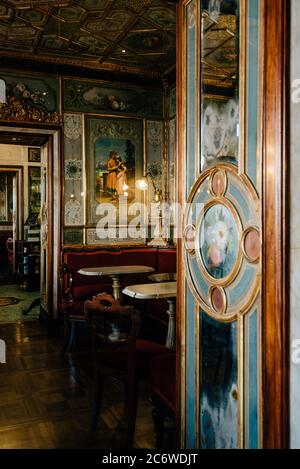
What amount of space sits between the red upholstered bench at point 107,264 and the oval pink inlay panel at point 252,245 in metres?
3.57

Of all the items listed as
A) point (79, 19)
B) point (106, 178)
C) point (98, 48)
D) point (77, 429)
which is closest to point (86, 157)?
point (106, 178)

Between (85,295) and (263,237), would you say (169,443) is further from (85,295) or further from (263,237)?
(85,295)

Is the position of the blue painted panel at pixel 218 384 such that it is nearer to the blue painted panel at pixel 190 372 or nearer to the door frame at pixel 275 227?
the blue painted panel at pixel 190 372

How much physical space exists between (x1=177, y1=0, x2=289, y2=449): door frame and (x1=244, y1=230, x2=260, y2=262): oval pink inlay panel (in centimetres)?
9

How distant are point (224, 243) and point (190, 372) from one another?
2.43 ft

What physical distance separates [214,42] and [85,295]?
Answer: 419cm

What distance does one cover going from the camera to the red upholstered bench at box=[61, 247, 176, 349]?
5.44 m

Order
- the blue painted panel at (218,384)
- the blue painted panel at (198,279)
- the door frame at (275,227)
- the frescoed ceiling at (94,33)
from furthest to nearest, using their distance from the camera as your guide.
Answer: the frescoed ceiling at (94,33)
the blue painted panel at (198,279)
the blue painted panel at (218,384)
the door frame at (275,227)

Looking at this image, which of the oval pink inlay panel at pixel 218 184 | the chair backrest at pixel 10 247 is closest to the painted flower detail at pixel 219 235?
the oval pink inlay panel at pixel 218 184

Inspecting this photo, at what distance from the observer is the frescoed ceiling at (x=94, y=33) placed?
4.52 metres

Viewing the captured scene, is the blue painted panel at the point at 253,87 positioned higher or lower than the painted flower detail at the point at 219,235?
higher

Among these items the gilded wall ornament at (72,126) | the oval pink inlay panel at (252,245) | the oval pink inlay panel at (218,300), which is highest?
the gilded wall ornament at (72,126)

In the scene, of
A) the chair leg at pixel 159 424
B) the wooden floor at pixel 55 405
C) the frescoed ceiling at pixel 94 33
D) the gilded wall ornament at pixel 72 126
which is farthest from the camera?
the gilded wall ornament at pixel 72 126

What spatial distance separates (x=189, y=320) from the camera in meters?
2.13
